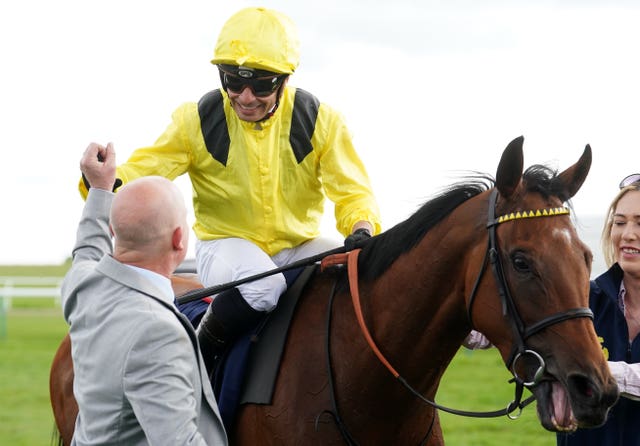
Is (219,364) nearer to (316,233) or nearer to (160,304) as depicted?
(316,233)

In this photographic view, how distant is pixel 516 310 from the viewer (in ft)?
10.8

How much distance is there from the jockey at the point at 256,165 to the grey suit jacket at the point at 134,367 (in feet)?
4.58

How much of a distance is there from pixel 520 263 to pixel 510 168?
1.13 feet

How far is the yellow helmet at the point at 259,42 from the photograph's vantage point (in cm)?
407

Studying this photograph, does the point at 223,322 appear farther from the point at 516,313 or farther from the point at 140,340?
the point at 140,340

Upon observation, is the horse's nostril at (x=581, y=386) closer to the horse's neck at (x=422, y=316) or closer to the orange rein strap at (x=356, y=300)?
the horse's neck at (x=422, y=316)

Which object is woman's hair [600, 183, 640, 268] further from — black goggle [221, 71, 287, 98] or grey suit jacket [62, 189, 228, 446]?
grey suit jacket [62, 189, 228, 446]

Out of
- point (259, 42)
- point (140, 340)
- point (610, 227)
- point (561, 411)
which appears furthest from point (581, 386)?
point (259, 42)

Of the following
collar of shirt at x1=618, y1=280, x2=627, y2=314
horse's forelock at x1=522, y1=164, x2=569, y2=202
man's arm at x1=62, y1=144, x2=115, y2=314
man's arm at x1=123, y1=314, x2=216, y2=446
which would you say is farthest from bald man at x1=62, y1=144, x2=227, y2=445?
collar of shirt at x1=618, y1=280, x2=627, y2=314

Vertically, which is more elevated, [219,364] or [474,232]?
[474,232]

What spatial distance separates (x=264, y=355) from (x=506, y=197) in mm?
1193

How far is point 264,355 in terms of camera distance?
12.9ft

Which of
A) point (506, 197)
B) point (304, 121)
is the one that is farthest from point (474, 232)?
point (304, 121)

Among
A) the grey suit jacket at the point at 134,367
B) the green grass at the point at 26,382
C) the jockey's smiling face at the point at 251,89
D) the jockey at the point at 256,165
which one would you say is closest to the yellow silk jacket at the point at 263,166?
the jockey at the point at 256,165
